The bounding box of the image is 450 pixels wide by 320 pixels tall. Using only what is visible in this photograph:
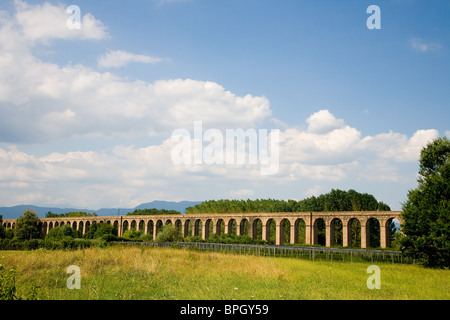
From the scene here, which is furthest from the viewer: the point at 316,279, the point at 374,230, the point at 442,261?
the point at 374,230

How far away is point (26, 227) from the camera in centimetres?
7081

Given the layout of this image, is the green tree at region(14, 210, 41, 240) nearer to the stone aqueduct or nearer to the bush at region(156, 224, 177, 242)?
the stone aqueduct

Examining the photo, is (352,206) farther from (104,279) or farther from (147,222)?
(104,279)

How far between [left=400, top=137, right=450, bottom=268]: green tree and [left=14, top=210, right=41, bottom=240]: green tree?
70363mm

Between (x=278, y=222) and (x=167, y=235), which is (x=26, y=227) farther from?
(x=278, y=222)

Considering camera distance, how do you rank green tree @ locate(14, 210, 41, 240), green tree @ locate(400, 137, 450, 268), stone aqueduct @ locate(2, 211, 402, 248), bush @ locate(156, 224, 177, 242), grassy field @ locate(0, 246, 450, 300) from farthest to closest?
green tree @ locate(14, 210, 41, 240)
bush @ locate(156, 224, 177, 242)
stone aqueduct @ locate(2, 211, 402, 248)
green tree @ locate(400, 137, 450, 268)
grassy field @ locate(0, 246, 450, 300)

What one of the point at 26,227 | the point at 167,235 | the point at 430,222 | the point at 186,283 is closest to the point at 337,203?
the point at 167,235

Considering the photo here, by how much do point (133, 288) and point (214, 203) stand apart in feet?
293

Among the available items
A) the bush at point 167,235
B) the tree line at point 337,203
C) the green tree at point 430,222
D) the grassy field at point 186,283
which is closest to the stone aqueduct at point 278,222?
the tree line at point 337,203

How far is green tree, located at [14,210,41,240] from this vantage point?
6979 cm

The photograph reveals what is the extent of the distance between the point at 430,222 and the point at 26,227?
7286cm

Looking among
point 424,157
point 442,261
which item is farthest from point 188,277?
point 424,157

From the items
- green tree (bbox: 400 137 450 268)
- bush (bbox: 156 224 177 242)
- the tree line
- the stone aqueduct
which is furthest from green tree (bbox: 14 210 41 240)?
green tree (bbox: 400 137 450 268)

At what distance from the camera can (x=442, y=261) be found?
2100cm
